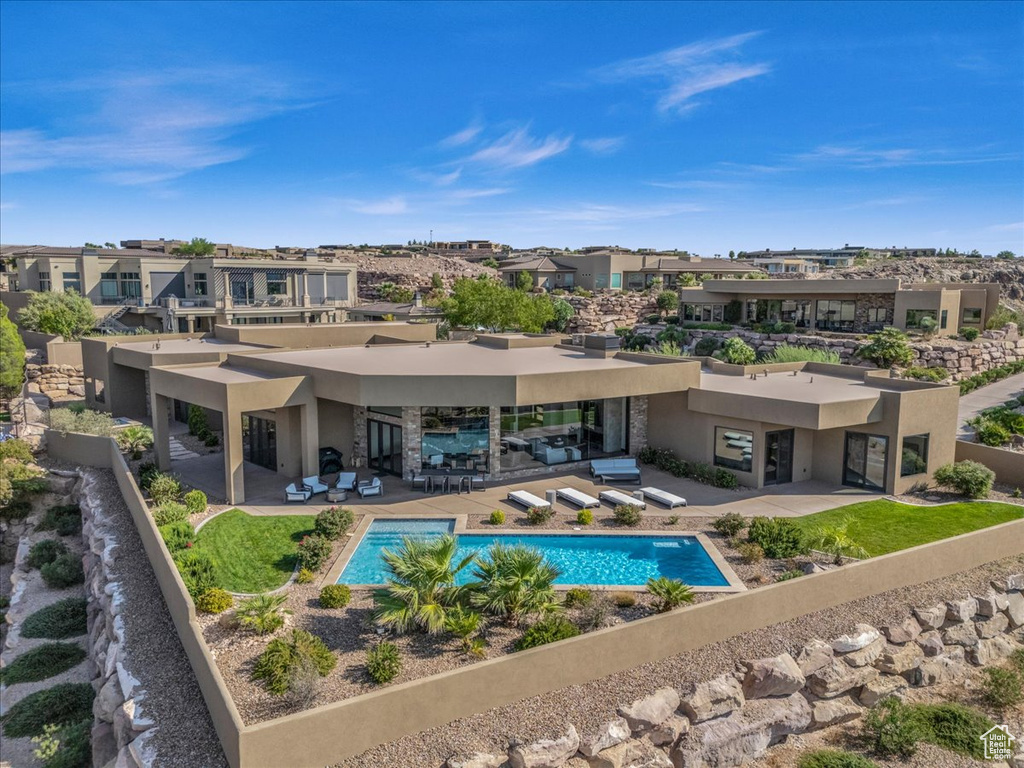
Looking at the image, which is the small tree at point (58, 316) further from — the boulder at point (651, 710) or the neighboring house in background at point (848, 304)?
the neighboring house in background at point (848, 304)

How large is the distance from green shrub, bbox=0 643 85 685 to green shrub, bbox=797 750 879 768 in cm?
1598

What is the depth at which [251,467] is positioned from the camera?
23812mm

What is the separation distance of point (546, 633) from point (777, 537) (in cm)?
724

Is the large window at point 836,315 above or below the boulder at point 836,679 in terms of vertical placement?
above

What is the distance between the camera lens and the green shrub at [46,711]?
13555 mm

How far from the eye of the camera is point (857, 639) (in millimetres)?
14242

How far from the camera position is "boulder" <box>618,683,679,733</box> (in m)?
11.6

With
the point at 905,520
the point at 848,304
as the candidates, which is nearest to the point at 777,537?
the point at 905,520

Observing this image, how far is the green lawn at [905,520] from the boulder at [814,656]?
131 inches

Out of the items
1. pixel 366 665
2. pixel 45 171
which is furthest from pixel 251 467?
pixel 45 171

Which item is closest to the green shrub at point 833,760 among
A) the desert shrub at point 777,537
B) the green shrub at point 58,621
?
the desert shrub at point 777,537

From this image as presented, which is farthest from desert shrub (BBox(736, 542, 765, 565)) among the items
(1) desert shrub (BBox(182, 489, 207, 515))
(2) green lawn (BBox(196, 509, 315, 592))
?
(1) desert shrub (BBox(182, 489, 207, 515))

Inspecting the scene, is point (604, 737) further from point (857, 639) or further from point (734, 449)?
point (734, 449)

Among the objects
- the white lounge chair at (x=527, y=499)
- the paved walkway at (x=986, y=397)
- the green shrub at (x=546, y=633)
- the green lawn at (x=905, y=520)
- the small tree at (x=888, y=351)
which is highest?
the small tree at (x=888, y=351)
